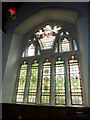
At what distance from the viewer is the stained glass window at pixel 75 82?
3.93 meters

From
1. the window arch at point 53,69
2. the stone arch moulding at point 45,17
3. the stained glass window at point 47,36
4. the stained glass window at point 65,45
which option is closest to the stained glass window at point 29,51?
the window arch at point 53,69

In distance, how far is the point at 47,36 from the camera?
502cm

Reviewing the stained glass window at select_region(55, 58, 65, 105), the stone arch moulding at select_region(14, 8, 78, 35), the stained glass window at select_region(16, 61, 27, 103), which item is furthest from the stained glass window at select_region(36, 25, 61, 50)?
the stained glass window at select_region(16, 61, 27, 103)

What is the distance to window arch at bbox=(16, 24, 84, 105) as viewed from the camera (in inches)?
161

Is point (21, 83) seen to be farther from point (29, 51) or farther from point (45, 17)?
point (45, 17)

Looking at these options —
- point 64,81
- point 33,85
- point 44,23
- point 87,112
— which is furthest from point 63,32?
point 87,112

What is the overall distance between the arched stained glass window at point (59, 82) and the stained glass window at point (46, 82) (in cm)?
23

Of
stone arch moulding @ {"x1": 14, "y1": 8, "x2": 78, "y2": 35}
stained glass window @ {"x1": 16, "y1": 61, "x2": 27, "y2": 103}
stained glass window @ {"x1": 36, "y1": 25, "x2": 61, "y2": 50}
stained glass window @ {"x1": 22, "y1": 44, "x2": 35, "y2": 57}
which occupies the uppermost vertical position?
stone arch moulding @ {"x1": 14, "y1": 8, "x2": 78, "y2": 35}

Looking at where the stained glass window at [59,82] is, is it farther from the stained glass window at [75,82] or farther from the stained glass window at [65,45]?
the stained glass window at [65,45]

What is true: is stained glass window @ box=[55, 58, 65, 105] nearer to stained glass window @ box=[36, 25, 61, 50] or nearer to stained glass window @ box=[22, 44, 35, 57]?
stained glass window @ box=[36, 25, 61, 50]

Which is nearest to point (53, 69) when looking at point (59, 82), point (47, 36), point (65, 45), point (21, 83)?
point (59, 82)

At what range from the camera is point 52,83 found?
4246 millimetres

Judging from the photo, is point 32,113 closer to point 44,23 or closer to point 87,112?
point 87,112

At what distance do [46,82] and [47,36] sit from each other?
156 cm
